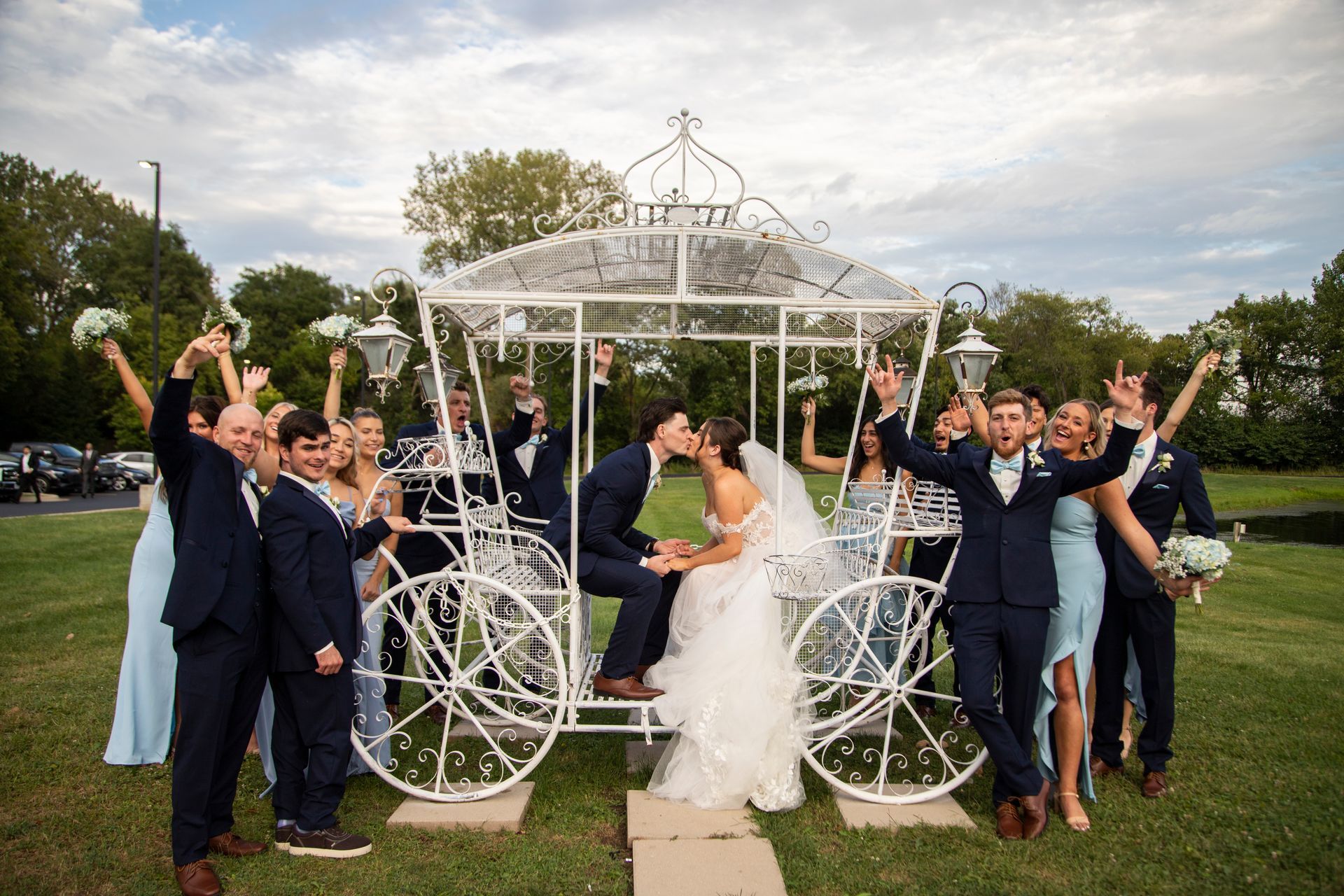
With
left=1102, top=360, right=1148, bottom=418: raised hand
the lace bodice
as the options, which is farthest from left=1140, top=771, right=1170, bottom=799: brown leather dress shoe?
the lace bodice

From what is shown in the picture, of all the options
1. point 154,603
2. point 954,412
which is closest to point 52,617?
point 154,603

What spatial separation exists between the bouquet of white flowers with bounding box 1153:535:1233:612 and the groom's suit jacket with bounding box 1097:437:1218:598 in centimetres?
51

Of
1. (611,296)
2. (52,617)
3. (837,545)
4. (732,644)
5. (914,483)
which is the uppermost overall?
(611,296)

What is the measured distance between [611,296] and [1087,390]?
150 ft

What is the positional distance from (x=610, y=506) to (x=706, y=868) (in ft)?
6.20

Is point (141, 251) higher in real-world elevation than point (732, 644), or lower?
higher

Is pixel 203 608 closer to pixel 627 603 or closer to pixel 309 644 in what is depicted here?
pixel 309 644

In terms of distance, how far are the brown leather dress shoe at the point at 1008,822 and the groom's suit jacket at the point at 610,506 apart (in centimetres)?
223

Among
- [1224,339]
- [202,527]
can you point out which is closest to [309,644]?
[202,527]

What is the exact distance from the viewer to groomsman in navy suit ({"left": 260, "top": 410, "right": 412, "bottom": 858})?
12.0ft

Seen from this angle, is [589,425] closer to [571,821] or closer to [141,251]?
[571,821]

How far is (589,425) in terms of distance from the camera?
487 centimetres

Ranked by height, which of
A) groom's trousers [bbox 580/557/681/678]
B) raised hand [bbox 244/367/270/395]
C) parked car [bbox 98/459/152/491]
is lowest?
parked car [bbox 98/459/152/491]

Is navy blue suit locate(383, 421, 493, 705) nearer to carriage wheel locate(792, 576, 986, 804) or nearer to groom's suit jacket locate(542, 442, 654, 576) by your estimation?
groom's suit jacket locate(542, 442, 654, 576)
